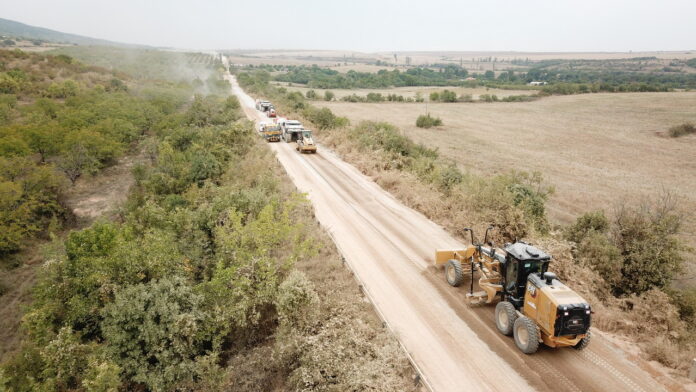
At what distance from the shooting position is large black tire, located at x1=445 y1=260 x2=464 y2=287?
14.3 m

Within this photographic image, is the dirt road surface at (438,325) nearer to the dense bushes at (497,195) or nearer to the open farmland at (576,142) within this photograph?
the dense bushes at (497,195)

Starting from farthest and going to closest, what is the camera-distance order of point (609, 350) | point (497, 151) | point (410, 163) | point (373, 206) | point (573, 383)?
point (497, 151)
point (410, 163)
point (373, 206)
point (609, 350)
point (573, 383)

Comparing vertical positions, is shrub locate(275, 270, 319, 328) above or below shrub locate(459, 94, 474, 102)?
below

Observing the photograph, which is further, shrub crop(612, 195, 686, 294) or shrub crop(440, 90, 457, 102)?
shrub crop(440, 90, 457, 102)

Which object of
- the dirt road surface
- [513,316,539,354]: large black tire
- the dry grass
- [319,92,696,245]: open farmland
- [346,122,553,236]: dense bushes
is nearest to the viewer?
the dirt road surface

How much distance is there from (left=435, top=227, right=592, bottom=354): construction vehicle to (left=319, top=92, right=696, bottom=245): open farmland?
1764 centimetres

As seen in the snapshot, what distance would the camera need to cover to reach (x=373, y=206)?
23.8 meters

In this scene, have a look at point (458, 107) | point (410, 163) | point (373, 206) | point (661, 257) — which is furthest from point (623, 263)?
point (458, 107)

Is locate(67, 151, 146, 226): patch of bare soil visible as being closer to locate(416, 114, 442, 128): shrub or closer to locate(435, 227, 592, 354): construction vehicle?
locate(435, 227, 592, 354): construction vehicle

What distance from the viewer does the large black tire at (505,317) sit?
1144 centimetres

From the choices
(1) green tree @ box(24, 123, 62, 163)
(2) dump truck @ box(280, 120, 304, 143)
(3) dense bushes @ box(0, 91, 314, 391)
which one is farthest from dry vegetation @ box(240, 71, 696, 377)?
(1) green tree @ box(24, 123, 62, 163)

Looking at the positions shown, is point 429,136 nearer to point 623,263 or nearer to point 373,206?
point 373,206

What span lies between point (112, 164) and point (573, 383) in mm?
49058

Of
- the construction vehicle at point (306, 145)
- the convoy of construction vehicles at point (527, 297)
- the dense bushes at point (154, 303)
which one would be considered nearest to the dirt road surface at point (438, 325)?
the convoy of construction vehicles at point (527, 297)
